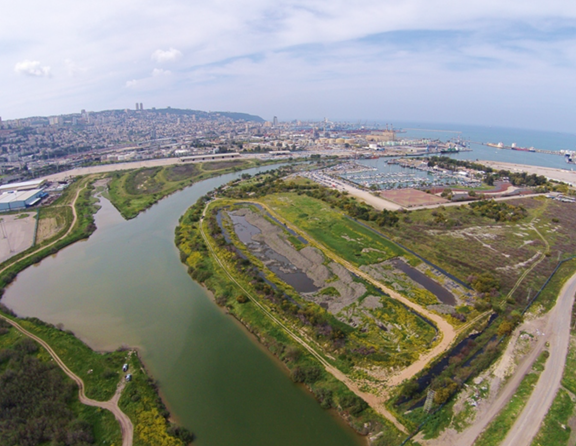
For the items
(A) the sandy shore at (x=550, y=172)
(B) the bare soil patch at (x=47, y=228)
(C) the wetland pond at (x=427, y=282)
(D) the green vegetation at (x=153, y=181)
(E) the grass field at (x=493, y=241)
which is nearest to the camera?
(C) the wetland pond at (x=427, y=282)

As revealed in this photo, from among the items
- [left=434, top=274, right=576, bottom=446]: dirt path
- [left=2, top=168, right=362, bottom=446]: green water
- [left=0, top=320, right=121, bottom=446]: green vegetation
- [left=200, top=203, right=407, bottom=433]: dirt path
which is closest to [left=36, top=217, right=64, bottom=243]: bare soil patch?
[left=2, top=168, right=362, bottom=446]: green water

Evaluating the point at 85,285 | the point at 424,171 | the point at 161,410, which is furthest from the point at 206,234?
the point at 424,171

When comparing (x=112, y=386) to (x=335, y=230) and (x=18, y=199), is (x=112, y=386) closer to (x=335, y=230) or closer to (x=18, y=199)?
Answer: (x=335, y=230)

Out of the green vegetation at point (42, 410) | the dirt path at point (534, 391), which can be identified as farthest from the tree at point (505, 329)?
the green vegetation at point (42, 410)

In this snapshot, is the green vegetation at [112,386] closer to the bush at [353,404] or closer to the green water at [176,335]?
the green water at [176,335]

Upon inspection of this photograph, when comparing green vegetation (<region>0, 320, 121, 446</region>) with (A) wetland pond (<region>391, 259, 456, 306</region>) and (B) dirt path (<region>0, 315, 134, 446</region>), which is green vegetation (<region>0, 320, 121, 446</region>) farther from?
(A) wetland pond (<region>391, 259, 456, 306</region>)
